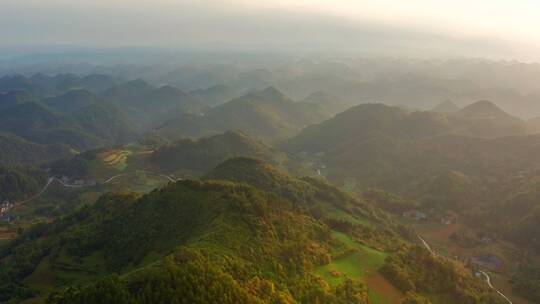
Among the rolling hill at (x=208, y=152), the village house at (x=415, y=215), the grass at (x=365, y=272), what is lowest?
the village house at (x=415, y=215)

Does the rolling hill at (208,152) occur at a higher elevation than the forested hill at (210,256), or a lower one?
lower

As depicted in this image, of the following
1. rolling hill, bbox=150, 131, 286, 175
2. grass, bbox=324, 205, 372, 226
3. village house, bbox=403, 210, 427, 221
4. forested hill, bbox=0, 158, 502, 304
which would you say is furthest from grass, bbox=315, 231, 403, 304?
rolling hill, bbox=150, 131, 286, 175

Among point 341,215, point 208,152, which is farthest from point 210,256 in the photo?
point 208,152

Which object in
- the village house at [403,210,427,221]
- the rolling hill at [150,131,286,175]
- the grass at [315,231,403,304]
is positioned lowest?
the village house at [403,210,427,221]

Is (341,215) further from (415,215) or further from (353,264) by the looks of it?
(353,264)

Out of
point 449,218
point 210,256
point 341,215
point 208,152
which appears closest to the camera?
point 210,256

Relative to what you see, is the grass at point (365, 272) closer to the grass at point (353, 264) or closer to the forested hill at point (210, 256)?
the grass at point (353, 264)

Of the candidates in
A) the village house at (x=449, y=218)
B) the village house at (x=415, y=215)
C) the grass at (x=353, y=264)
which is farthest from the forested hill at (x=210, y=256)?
the village house at (x=449, y=218)

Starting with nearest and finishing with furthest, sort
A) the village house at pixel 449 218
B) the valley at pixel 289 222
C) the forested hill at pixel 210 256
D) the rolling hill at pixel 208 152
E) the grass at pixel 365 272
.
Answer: the forested hill at pixel 210 256, the valley at pixel 289 222, the grass at pixel 365 272, the village house at pixel 449 218, the rolling hill at pixel 208 152

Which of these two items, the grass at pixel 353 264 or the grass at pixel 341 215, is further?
the grass at pixel 341 215

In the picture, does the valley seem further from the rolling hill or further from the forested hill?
the rolling hill

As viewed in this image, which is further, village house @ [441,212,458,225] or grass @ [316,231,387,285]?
village house @ [441,212,458,225]

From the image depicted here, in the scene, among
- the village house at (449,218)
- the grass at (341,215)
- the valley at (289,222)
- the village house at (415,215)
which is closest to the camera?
the valley at (289,222)
